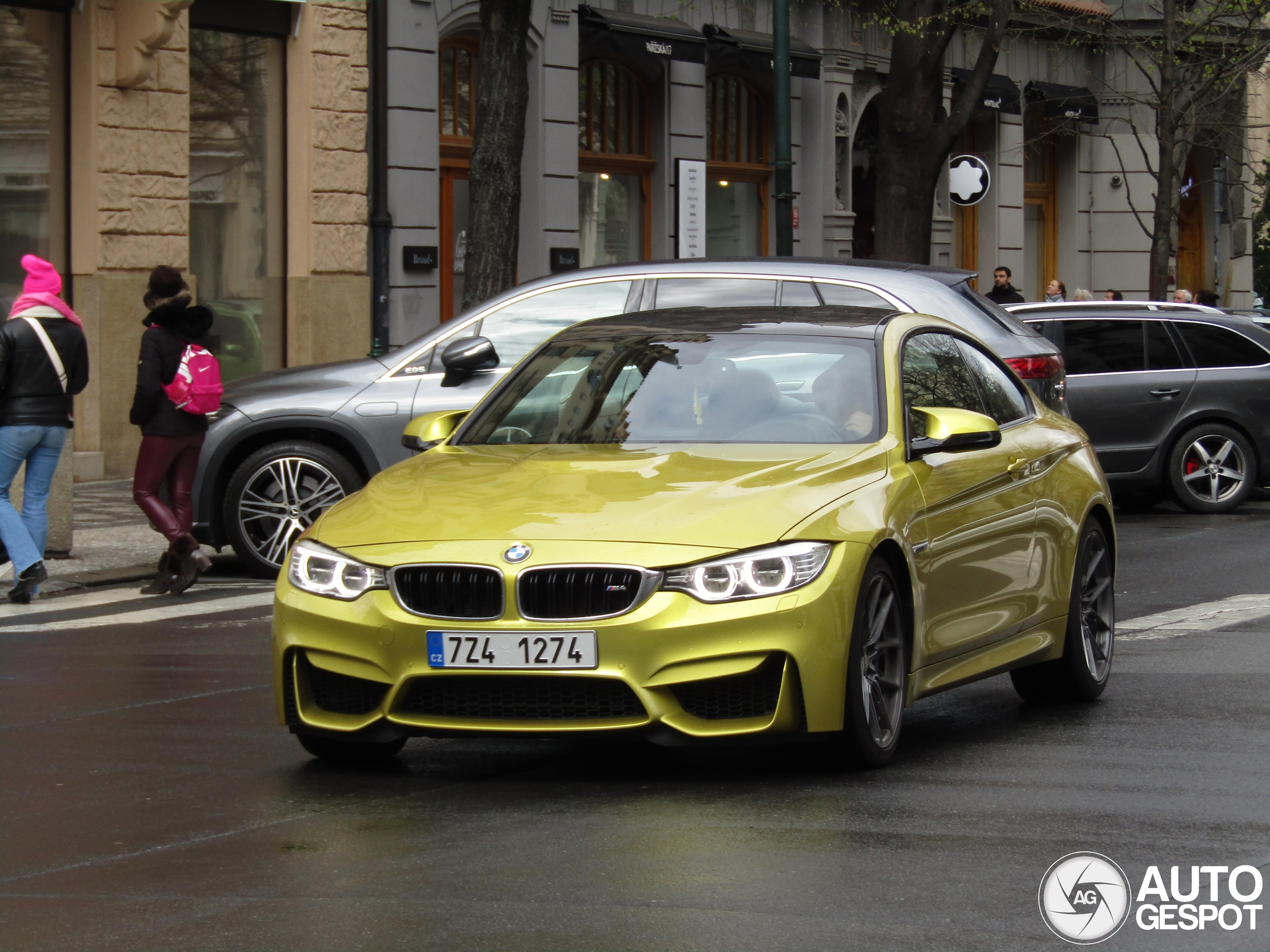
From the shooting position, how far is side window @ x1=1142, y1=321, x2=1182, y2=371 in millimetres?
17469

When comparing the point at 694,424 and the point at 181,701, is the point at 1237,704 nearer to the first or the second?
the point at 694,424

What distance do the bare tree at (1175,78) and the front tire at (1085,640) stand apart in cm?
1901

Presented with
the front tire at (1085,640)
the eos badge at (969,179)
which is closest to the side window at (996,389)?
the front tire at (1085,640)

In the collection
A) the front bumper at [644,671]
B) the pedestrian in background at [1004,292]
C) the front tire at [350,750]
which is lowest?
the front tire at [350,750]

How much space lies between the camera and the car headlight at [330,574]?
250 inches

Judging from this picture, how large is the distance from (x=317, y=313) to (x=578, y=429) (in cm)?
1443

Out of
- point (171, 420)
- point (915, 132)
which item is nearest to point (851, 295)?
point (171, 420)

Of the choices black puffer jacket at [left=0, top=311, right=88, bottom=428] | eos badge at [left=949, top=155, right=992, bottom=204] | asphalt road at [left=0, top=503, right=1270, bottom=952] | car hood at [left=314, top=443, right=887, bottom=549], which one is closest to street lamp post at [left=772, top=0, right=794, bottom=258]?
eos badge at [left=949, top=155, right=992, bottom=204]

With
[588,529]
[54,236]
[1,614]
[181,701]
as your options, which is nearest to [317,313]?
[54,236]

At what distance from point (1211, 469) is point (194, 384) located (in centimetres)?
897

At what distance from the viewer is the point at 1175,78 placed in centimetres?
2848

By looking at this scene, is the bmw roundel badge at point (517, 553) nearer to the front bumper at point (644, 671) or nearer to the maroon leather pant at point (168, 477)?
the front bumper at point (644, 671)

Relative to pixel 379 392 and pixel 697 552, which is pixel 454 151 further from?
pixel 697 552

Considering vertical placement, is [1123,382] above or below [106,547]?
above
